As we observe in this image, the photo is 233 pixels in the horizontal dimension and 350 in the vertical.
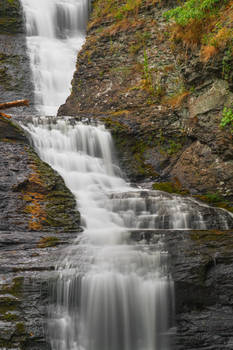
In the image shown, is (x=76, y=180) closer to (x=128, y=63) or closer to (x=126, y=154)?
(x=126, y=154)

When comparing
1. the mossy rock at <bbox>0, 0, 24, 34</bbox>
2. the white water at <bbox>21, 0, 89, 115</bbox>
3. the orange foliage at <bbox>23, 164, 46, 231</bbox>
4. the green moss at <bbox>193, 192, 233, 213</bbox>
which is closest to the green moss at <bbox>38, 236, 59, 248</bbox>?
the orange foliage at <bbox>23, 164, 46, 231</bbox>

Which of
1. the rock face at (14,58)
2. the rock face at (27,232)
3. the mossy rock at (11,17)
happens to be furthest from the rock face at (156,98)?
the mossy rock at (11,17)

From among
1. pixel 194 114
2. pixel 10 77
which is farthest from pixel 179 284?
pixel 10 77

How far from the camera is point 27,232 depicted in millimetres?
5785

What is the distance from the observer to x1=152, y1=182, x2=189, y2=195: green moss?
27.7ft

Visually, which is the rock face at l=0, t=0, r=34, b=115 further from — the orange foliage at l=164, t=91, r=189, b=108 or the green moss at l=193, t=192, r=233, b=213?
the green moss at l=193, t=192, r=233, b=213

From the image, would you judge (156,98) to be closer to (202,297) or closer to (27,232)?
(27,232)

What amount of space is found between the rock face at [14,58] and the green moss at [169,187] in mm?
6823

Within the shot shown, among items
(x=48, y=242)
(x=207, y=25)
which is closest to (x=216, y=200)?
(x=48, y=242)

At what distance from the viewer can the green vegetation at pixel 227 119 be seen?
7.75 m

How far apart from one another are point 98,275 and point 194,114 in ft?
19.1

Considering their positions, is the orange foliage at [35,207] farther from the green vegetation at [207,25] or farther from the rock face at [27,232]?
the green vegetation at [207,25]

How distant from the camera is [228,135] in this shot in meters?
7.96

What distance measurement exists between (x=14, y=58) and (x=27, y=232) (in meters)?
11.9
